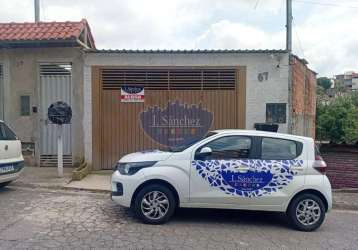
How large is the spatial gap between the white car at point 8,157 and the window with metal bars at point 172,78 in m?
3.26

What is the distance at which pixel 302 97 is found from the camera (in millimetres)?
13633

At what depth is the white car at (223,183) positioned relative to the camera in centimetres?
697

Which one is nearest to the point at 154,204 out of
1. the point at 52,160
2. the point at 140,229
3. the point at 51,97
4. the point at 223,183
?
the point at 140,229

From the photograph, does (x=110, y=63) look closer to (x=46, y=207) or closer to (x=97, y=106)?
(x=97, y=106)

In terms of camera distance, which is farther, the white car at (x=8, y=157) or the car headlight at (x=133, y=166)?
the white car at (x=8, y=157)

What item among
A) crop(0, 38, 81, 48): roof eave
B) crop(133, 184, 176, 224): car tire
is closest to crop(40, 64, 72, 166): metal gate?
crop(0, 38, 81, 48): roof eave

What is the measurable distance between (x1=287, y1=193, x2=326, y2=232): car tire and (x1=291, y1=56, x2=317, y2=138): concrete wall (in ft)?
16.7

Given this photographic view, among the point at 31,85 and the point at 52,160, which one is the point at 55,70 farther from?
the point at 52,160

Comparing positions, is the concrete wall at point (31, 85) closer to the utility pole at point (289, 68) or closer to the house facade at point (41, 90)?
the house facade at point (41, 90)

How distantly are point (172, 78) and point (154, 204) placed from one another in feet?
17.8

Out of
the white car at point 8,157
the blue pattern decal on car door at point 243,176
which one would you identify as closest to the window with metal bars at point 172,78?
the white car at point 8,157

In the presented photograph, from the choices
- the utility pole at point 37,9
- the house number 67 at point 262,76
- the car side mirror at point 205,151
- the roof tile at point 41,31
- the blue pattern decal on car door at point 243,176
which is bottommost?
the blue pattern decal on car door at point 243,176

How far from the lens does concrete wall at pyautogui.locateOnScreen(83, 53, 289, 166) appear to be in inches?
457

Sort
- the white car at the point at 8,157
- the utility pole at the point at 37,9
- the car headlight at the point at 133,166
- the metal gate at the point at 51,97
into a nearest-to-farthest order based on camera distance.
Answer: the car headlight at the point at 133,166 → the white car at the point at 8,157 → the metal gate at the point at 51,97 → the utility pole at the point at 37,9
